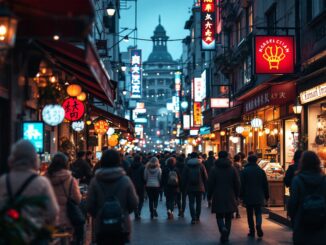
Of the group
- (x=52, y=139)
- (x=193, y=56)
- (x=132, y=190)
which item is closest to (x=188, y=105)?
(x=193, y=56)

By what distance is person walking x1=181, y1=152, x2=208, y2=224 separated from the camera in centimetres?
1847

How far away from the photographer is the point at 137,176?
20.6 meters

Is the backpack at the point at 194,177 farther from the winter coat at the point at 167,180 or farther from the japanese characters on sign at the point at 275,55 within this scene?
Answer: the japanese characters on sign at the point at 275,55

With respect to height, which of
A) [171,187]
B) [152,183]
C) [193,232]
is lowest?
[193,232]

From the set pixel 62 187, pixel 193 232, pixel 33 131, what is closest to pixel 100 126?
pixel 193 232

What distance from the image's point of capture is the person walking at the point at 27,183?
6945mm

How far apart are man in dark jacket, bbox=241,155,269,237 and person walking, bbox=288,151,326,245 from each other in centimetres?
558

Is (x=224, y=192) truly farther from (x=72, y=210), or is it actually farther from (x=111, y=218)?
(x=111, y=218)

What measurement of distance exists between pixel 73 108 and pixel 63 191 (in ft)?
30.5

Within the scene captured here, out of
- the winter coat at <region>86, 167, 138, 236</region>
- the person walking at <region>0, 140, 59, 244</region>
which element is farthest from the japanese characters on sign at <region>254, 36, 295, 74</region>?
the person walking at <region>0, 140, 59, 244</region>

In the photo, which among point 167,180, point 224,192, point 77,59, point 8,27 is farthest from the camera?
point 167,180

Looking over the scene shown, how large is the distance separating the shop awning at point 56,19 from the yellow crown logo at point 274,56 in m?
14.9

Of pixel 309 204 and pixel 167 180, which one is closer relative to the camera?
pixel 309 204

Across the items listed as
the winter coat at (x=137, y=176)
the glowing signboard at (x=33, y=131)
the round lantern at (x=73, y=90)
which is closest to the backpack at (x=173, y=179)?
the winter coat at (x=137, y=176)
